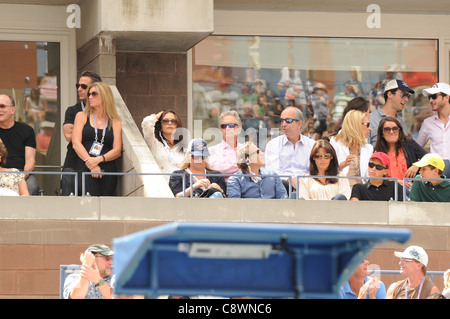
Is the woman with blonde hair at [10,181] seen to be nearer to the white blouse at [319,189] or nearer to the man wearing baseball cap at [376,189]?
the white blouse at [319,189]

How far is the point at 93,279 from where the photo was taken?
10445 mm

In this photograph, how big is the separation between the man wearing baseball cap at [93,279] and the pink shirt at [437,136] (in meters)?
6.22

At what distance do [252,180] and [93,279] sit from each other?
417cm

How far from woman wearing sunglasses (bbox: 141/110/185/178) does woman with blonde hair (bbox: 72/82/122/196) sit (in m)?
0.50

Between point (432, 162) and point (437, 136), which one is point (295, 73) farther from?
point (432, 162)

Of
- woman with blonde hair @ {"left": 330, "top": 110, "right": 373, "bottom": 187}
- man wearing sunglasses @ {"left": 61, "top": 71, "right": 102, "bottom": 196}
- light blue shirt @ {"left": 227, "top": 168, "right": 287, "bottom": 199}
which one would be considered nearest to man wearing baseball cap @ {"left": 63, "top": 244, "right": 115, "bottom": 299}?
man wearing sunglasses @ {"left": 61, "top": 71, "right": 102, "bottom": 196}

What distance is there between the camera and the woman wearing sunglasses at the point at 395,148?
14.7m

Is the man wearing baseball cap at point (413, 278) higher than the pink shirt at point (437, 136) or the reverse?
the reverse

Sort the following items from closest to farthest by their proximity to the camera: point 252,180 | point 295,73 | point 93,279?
1. point 93,279
2. point 252,180
3. point 295,73

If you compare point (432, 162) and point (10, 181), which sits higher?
point (432, 162)

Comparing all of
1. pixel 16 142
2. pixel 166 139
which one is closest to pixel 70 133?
pixel 16 142

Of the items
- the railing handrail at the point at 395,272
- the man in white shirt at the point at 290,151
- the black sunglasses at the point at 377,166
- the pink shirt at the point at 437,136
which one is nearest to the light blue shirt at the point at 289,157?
the man in white shirt at the point at 290,151

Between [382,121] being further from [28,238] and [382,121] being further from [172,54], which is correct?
[172,54]

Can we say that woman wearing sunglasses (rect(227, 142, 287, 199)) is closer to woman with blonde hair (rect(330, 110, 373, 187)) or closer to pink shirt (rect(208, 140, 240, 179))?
pink shirt (rect(208, 140, 240, 179))
